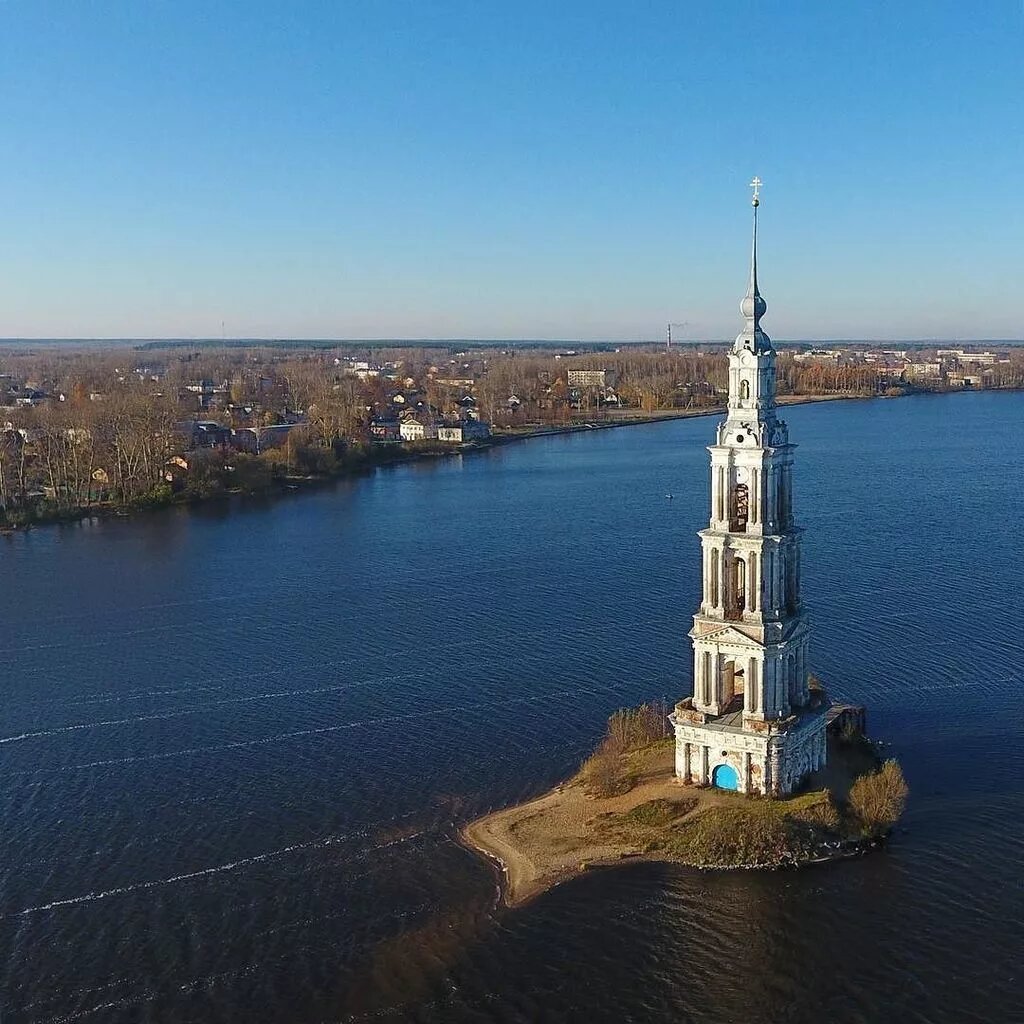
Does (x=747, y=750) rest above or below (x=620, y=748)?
above

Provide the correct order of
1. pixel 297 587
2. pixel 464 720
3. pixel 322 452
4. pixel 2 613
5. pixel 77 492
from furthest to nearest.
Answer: pixel 322 452 < pixel 77 492 < pixel 297 587 < pixel 2 613 < pixel 464 720

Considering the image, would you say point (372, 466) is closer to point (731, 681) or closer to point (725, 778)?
point (731, 681)

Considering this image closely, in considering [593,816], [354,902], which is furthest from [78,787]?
[593,816]

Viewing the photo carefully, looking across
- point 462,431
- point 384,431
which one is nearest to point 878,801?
point 462,431

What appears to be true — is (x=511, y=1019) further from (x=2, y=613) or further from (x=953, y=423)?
(x=953, y=423)

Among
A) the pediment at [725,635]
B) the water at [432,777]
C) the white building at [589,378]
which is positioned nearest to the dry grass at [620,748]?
the water at [432,777]

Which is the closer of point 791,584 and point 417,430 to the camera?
point 791,584

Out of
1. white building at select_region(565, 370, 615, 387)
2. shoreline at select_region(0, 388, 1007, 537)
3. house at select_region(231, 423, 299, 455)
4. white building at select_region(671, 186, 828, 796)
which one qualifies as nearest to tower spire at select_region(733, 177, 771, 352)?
white building at select_region(671, 186, 828, 796)
